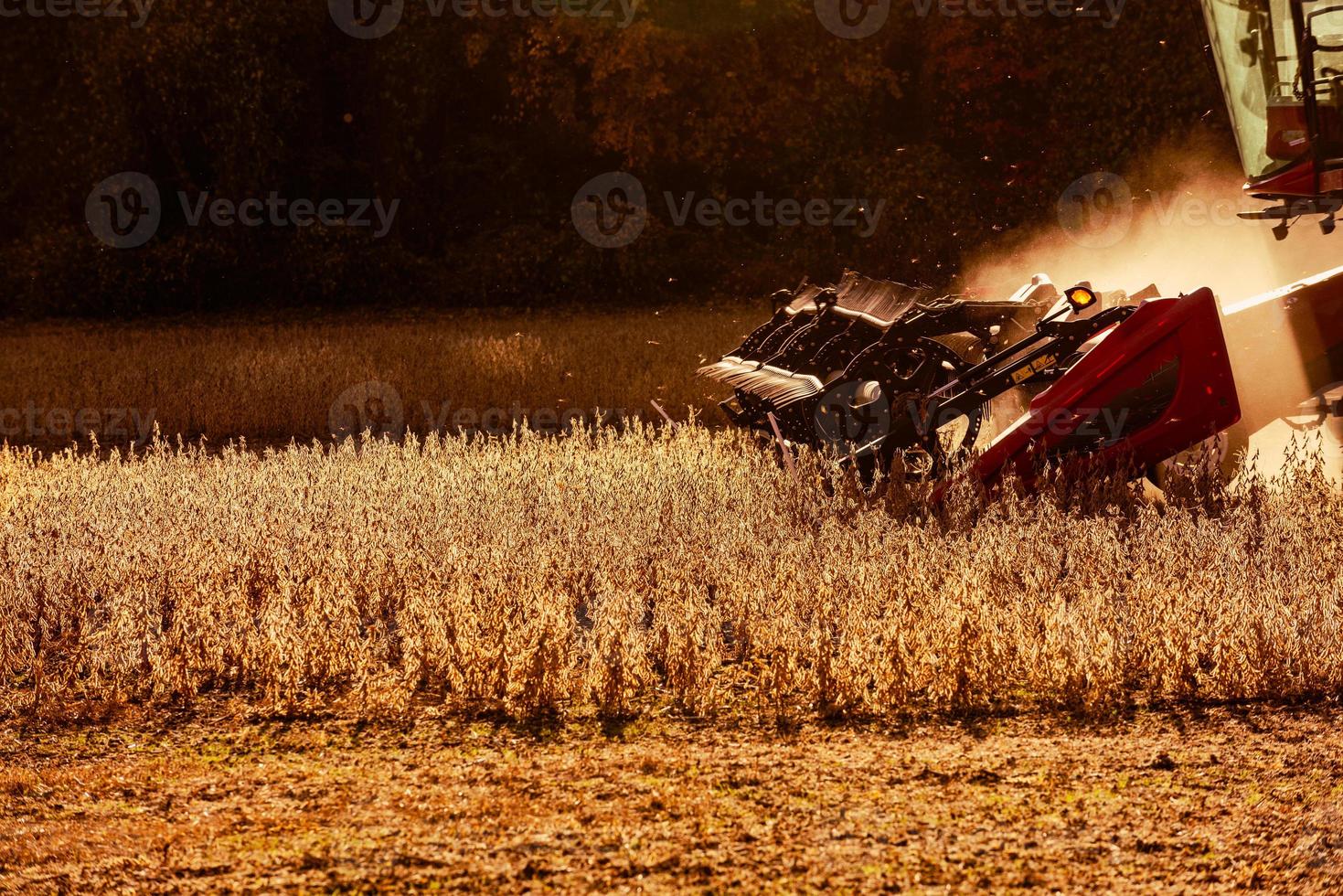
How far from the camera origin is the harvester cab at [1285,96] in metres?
6.78

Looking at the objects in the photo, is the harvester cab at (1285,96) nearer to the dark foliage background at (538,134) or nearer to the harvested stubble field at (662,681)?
the harvested stubble field at (662,681)

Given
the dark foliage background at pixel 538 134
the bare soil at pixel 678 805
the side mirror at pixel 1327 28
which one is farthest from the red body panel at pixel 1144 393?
the dark foliage background at pixel 538 134

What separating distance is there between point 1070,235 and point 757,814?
1985cm

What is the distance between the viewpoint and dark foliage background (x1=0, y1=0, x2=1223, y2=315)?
21141 millimetres

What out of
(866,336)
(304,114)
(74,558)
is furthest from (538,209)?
(74,558)

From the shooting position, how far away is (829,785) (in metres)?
4.05

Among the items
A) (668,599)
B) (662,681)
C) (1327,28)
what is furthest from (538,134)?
(662,681)

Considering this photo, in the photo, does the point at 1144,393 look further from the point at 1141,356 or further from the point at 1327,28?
the point at 1327,28

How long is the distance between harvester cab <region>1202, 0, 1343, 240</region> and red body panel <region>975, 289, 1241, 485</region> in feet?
2.84

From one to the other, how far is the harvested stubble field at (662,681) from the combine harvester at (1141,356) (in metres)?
0.27

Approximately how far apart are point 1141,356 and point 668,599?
7.84ft

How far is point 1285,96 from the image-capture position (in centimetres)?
732

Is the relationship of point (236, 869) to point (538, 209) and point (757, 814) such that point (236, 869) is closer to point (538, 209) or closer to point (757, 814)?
point (757, 814)

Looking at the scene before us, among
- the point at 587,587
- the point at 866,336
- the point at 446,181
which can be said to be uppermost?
the point at 446,181
